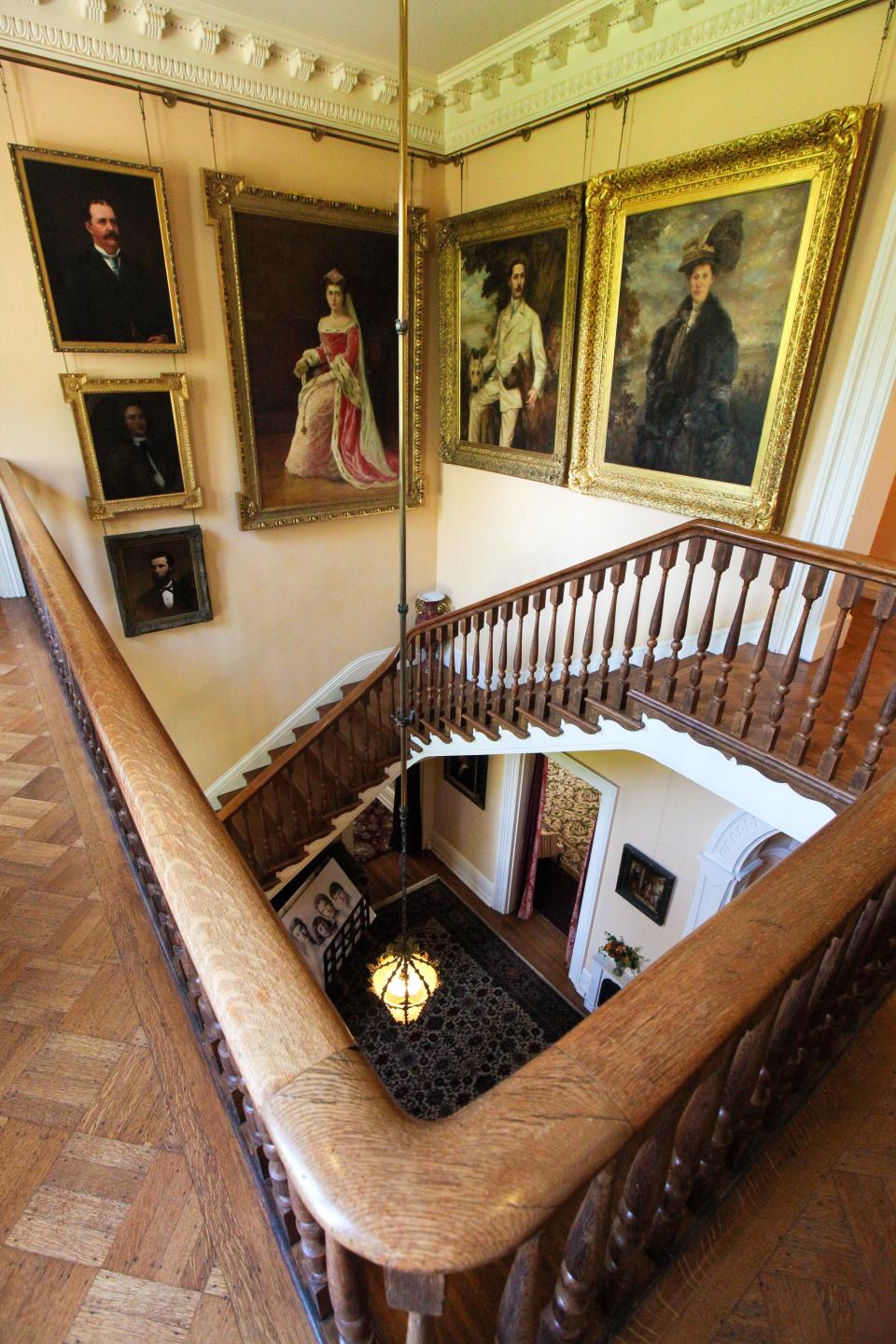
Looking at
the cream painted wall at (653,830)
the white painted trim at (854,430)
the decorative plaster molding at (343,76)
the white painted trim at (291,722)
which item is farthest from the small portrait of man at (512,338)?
the cream painted wall at (653,830)

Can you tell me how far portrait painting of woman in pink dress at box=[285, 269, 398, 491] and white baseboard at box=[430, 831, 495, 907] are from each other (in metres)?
4.05

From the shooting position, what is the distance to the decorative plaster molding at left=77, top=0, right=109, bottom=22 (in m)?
3.55

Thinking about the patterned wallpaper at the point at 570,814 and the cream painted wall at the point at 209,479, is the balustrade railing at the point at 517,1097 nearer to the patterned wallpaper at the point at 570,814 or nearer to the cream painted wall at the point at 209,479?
the cream painted wall at the point at 209,479

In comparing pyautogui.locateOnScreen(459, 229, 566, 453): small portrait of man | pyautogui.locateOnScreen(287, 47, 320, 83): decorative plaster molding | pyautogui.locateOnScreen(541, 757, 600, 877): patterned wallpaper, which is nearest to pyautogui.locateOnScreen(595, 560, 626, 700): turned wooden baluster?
pyautogui.locateOnScreen(459, 229, 566, 453): small portrait of man

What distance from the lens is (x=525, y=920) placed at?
6.68 meters

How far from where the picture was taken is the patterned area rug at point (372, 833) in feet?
25.1

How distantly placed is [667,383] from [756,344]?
0.57 m

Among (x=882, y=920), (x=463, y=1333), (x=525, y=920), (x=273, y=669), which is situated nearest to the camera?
(x=463, y=1333)

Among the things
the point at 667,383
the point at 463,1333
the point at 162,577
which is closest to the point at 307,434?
the point at 162,577

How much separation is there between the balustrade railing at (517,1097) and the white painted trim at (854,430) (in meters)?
2.61

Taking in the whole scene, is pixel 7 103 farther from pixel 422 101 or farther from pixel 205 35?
pixel 422 101

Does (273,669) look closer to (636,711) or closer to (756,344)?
(636,711)

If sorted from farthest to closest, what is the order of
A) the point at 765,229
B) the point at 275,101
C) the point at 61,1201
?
the point at 275,101 < the point at 765,229 < the point at 61,1201

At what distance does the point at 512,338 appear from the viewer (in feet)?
15.9
